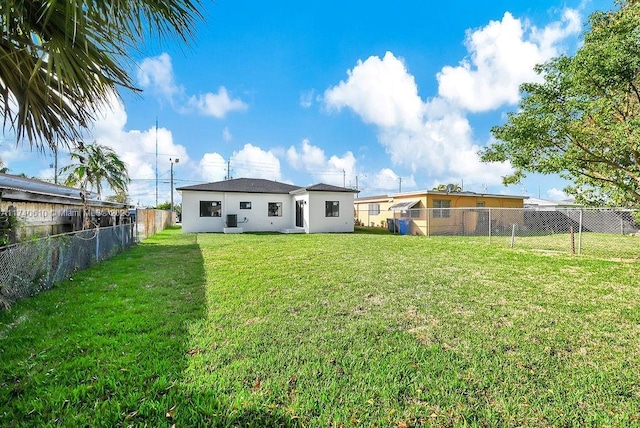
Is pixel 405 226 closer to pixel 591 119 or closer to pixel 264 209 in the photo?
pixel 264 209

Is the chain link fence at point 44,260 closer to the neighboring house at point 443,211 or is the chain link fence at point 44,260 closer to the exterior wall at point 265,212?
the exterior wall at point 265,212

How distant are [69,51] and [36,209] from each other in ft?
19.5

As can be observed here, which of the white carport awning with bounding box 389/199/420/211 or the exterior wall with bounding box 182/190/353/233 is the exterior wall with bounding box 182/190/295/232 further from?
the white carport awning with bounding box 389/199/420/211

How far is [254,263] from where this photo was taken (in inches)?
324

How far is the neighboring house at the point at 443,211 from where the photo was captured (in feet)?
57.9

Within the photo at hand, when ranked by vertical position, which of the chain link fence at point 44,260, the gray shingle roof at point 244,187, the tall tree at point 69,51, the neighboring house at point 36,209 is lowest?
the chain link fence at point 44,260

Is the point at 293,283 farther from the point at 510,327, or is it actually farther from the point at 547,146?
the point at 547,146

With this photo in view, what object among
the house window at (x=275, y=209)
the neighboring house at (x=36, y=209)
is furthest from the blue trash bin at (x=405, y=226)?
the neighboring house at (x=36, y=209)

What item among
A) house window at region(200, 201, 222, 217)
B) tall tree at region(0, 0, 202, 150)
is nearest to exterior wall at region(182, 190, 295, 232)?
house window at region(200, 201, 222, 217)

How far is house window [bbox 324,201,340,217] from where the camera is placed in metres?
19.0

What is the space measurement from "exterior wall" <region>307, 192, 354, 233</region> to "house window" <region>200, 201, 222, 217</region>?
5880 millimetres

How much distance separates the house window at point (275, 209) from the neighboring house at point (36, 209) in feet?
34.2

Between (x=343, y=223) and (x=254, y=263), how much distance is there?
11.7 metres

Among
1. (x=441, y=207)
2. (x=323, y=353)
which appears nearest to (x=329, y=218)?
(x=441, y=207)
